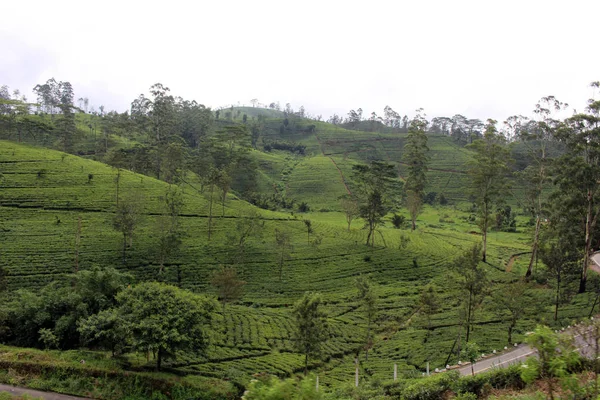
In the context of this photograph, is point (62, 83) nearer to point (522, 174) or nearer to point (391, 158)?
point (391, 158)

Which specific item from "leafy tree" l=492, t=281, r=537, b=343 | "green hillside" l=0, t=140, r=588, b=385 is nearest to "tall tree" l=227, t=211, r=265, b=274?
"green hillside" l=0, t=140, r=588, b=385

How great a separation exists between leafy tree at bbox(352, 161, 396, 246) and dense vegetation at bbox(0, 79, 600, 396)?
0.92 feet

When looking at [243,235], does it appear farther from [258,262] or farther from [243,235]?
[258,262]

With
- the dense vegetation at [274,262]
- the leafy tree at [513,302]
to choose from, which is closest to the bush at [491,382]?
the dense vegetation at [274,262]

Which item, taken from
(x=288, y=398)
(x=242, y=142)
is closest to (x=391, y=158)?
(x=242, y=142)

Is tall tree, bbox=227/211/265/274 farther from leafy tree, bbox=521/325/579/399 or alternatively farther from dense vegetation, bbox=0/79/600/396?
leafy tree, bbox=521/325/579/399

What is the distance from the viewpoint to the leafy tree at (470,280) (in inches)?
977

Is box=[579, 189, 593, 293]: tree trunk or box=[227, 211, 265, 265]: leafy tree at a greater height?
box=[579, 189, 593, 293]: tree trunk

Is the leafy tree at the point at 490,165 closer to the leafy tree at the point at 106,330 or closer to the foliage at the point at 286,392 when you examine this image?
the leafy tree at the point at 106,330

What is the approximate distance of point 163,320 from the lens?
22750mm

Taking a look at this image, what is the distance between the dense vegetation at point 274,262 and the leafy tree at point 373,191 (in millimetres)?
282

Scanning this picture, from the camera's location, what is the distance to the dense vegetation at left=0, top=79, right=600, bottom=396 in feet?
83.1

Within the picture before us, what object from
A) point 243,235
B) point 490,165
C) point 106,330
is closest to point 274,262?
point 243,235

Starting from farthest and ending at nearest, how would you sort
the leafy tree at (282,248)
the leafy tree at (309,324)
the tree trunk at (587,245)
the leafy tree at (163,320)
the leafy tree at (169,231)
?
the leafy tree at (282,248) → the leafy tree at (169,231) → the tree trunk at (587,245) → the leafy tree at (309,324) → the leafy tree at (163,320)
